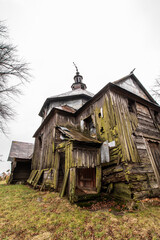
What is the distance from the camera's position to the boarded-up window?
870 cm

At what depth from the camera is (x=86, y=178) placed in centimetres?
909

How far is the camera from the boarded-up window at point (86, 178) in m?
8.70

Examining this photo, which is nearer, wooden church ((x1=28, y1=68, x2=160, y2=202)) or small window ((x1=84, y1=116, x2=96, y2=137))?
wooden church ((x1=28, y1=68, x2=160, y2=202))

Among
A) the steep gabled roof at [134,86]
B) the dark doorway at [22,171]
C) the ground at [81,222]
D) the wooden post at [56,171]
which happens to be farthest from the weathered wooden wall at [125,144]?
the dark doorway at [22,171]

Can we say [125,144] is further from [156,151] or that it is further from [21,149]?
[21,149]

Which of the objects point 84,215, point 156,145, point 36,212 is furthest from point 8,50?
point 156,145

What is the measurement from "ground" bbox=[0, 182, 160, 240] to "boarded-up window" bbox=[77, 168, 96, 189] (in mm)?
3699

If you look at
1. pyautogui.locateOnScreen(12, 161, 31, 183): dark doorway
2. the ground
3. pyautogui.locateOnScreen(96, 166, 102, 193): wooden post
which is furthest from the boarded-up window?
pyautogui.locateOnScreen(12, 161, 31, 183): dark doorway

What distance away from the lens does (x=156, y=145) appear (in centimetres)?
826

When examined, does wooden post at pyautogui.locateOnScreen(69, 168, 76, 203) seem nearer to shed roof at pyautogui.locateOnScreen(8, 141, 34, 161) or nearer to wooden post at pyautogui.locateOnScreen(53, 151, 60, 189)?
wooden post at pyautogui.locateOnScreen(53, 151, 60, 189)

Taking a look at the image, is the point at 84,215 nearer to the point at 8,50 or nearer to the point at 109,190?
the point at 109,190

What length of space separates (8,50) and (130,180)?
10.6 metres

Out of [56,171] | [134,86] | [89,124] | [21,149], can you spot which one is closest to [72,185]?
[56,171]

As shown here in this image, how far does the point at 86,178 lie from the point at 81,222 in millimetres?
5631
